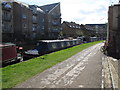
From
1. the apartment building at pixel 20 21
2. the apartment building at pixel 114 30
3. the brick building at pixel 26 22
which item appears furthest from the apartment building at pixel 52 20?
the apartment building at pixel 114 30

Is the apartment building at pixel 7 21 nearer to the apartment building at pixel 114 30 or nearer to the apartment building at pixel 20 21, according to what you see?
the apartment building at pixel 20 21

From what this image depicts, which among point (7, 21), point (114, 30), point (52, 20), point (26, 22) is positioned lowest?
point (114, 30)

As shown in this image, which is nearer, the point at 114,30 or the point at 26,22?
the point at 114,30

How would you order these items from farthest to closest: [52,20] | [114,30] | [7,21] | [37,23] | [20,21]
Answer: [52,20] < [37,23] < [20,21] < [7,21] < [114,30]

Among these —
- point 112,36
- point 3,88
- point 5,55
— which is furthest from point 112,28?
point 3,88

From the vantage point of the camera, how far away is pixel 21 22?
38.8 m

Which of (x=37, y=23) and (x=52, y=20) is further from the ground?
(x=52, y=20)

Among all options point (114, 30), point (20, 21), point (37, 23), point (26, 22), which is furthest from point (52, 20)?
point (114, 30)

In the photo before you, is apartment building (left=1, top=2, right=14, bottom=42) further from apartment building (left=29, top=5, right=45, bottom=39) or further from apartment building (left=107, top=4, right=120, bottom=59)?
apartment building (left=107, top=4, right=120, bottom=59)

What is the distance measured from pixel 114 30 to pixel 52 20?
37577 mm

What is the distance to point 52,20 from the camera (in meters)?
55.4

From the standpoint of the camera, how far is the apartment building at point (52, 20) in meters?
52.4

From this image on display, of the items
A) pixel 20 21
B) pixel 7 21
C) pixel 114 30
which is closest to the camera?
pixel 114 30

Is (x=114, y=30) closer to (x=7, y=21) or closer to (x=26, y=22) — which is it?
(x=7, y=21)
